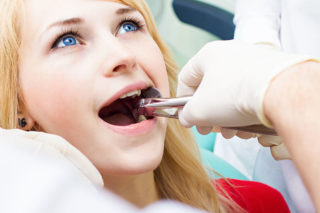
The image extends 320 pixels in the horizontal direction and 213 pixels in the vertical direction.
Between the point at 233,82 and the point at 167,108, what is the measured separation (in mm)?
168

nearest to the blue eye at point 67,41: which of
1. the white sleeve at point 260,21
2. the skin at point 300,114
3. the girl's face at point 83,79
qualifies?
the girl's face at point 83,79

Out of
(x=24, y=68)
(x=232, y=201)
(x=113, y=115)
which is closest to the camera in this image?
(x=24, y=68)

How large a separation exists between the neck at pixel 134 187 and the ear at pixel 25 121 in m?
0.19

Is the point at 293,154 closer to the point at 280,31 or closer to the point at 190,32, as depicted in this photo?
the point at 280,31

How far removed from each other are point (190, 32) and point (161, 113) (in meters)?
1.84

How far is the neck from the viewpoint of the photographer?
2.67ft

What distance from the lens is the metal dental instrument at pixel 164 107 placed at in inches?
24.1

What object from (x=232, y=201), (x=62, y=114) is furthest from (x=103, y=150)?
(x=232, y=201)

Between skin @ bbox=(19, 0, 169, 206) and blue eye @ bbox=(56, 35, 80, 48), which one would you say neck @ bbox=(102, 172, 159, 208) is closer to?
skin @ bbox=(19, 0, 169, 206)

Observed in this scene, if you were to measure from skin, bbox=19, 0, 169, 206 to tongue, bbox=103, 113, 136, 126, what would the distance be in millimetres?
126

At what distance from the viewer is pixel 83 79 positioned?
0.69 metres

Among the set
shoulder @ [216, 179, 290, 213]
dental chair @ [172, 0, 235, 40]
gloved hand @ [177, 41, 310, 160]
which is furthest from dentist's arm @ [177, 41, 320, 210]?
dental chair @ [172, 0, 235, 40]

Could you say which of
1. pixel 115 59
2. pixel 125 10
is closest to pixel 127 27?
pixel 125 10

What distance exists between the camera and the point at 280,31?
119 cm
